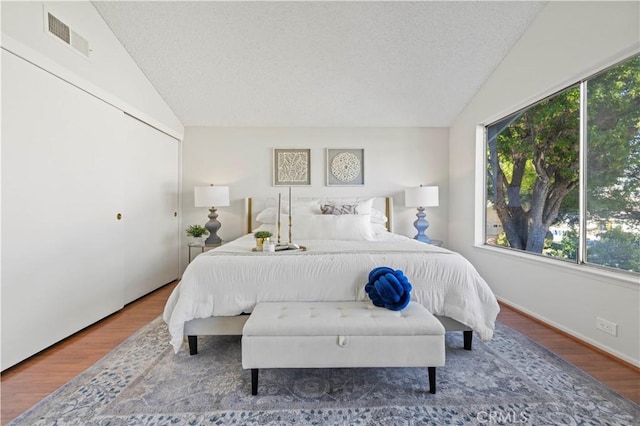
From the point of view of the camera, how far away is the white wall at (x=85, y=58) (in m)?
1.80

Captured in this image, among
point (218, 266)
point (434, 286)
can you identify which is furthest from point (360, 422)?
point (218, 266)

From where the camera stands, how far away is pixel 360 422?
1323 mm

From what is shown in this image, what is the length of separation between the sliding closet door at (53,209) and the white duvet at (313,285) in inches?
38.1

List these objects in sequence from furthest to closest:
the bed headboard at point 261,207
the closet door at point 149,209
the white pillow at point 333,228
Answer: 1. the bed headboard at point 261,207
2. the closet door at point 149,209
3. the white pillow at point 333,228

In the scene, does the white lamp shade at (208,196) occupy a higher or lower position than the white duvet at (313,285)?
higher

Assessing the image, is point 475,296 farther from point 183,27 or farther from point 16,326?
point 183,27

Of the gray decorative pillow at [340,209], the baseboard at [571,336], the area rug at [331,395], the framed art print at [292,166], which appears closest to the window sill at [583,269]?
the baseboard at [571,336]

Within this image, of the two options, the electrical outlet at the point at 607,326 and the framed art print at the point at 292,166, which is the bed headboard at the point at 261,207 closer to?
the framed art print at the point at 292,166

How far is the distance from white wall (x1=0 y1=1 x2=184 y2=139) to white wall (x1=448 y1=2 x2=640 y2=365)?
12.9ft

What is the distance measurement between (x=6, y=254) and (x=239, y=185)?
8.18 ft

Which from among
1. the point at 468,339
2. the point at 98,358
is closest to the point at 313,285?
the point at 468,339

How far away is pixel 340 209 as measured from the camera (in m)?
3.30

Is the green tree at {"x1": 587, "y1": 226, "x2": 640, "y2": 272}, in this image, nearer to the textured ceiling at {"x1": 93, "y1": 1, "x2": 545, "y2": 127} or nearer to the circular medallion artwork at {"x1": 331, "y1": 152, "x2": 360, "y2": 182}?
the textured ceiling at {"x1": 93, "y1": 1, "x2": 545, "y2": 127}

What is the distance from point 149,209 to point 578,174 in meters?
4.29
